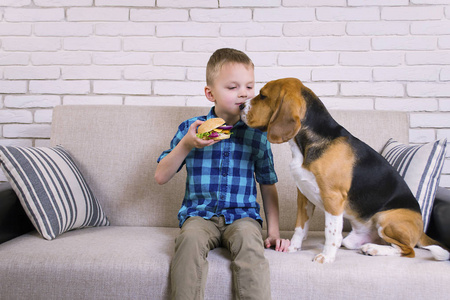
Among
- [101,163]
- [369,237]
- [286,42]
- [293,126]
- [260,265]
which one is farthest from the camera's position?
[286,42]

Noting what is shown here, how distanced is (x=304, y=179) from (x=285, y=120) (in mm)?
301

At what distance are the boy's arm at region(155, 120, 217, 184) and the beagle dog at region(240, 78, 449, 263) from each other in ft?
0.75

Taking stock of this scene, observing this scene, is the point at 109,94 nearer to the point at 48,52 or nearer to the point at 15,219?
the point at 48,52

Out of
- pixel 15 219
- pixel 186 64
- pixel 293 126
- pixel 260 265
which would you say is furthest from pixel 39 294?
pixel 186 64

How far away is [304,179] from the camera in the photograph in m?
2.00

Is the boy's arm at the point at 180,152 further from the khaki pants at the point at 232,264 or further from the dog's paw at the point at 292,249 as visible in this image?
the dog's paw at the point at 292,249

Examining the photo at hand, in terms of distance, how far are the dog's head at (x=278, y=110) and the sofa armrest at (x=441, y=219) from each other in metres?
0.84

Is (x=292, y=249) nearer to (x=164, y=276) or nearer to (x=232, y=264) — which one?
(x=232, y=264)

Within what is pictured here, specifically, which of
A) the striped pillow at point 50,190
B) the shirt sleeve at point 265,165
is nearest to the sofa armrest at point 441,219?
the shirt sleeve at point 265,165

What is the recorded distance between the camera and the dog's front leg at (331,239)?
187 cm

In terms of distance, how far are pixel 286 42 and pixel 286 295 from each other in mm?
1863

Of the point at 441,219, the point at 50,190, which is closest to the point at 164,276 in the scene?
the point at 50,190

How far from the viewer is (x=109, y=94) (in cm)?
313

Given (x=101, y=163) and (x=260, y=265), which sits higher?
(x=101, y=163)
